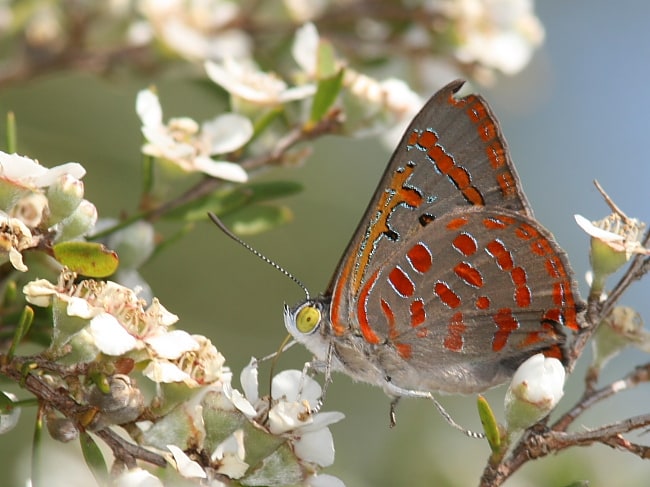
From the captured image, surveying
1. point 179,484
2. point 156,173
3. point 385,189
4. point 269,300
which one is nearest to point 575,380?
point 269,300

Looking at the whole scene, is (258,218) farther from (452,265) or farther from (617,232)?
(617,232)

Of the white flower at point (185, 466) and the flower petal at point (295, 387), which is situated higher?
the flower petal at point (295, 387)

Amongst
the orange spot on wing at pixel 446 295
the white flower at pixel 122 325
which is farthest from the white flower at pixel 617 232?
the white flower at pixel 122 325

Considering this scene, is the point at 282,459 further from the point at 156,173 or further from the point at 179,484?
the point at 156,173

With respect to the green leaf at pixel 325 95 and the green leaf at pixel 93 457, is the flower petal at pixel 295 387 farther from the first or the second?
the green leaf at pixel 325 95

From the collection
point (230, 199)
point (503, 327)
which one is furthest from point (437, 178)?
point (230, 199)
